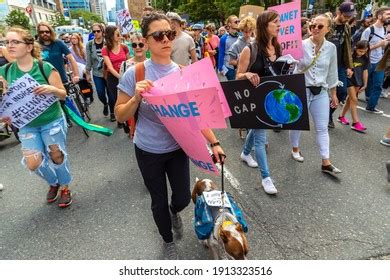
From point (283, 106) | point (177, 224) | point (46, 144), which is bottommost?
point (177, 224)

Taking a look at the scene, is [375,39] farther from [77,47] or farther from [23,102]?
[77,47]

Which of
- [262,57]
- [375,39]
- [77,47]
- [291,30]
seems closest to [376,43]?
[375,39]

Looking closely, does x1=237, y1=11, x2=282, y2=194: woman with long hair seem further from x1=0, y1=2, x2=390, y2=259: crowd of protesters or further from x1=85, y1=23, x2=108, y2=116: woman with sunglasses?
x1=85, y1=23, x2=108, y2=116: woman with sunglasses

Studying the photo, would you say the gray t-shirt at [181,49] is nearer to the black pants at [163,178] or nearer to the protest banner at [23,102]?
the protest banner at [23,102]

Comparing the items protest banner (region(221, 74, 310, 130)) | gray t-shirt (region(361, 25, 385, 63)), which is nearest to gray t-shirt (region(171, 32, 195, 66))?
protest banner (region(221, 74, 310, 130))

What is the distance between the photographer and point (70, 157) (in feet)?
16.1

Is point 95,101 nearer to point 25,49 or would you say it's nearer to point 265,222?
point 25,49

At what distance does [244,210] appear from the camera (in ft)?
10.3

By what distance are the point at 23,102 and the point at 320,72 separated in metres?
3.38

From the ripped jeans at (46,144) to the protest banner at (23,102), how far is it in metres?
0.14

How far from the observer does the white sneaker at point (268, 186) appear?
11.1 ft

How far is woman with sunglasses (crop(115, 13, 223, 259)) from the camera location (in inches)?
76.2

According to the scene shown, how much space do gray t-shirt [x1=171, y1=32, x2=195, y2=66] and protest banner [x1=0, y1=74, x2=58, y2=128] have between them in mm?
2314

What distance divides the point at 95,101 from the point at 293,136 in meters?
6.81
